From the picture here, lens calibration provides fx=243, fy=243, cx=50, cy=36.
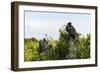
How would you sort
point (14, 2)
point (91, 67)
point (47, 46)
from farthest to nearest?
point (91, 67) < point (47, 46) < point (14, 2)

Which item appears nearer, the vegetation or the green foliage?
the vegetation

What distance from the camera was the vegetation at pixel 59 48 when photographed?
5.12 ft

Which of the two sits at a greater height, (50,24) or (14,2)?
(14,2)

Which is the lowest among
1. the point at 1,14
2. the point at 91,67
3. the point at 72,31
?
the point at 91,67

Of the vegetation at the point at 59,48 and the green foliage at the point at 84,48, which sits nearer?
the vegetation at the point at 59,48

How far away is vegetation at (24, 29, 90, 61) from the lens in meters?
1.56

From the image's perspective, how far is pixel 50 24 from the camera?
5.29 feet

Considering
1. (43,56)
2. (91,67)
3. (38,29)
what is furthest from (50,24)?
(91,67)

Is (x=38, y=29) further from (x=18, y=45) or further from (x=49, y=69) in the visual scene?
(x=49, y=69)

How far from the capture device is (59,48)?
1.64 m

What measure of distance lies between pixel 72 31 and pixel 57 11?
0.58 ft

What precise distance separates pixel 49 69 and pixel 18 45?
0.27 meters

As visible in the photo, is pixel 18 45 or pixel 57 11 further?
pixel 57 11

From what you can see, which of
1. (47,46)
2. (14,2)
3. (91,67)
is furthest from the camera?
(91,67)
